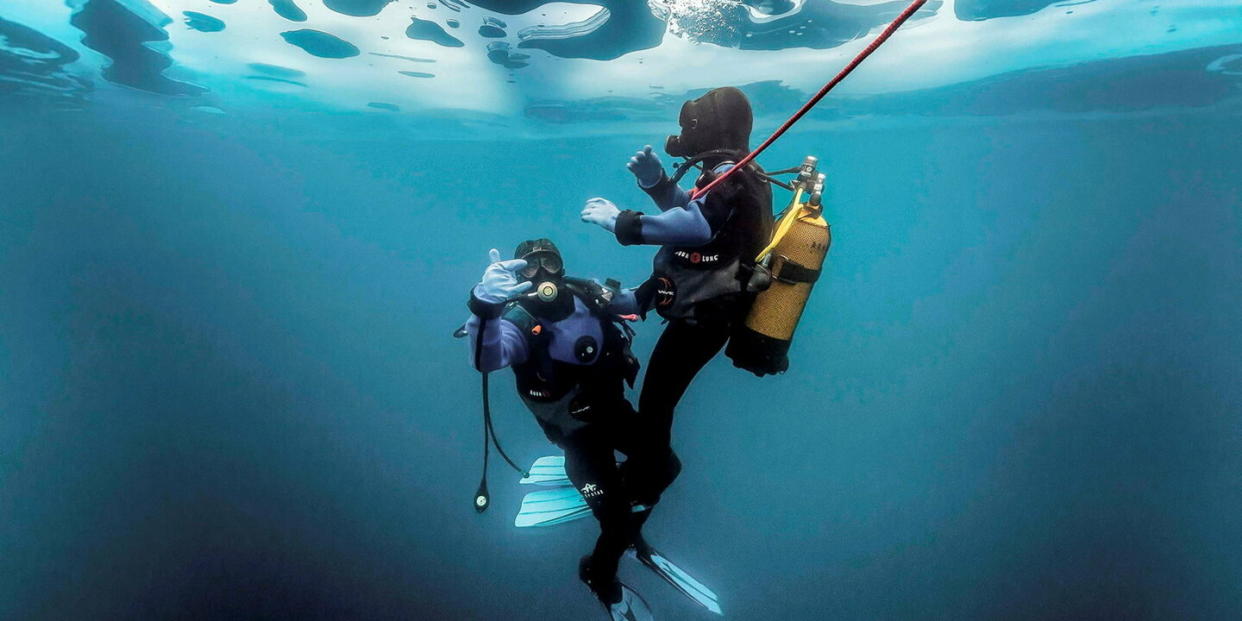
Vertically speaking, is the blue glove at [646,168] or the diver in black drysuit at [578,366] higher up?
the blue glove at [646,168]

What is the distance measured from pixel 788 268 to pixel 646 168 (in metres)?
1.13

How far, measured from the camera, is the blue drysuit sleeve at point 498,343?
3059 mm

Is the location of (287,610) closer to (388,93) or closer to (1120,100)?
(388,93)

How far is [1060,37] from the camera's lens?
380 inches

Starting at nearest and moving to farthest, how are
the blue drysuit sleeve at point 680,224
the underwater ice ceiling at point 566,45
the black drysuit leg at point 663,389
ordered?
1. the blue drysuit sleeve at point 680,224
2. the black drysuit leg at point 663,389
3. the underwater ice ceiling at point 566,45

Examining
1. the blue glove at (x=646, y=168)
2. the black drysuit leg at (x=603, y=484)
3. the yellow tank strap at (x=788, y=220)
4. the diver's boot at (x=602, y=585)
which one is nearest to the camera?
the yellow tank strap at (x=788, y=220)

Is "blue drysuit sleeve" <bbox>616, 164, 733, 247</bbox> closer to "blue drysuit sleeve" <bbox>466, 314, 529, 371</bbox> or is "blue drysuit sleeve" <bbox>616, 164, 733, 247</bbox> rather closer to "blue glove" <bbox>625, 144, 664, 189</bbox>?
"blue glove" <bbox>625, 144, 664, 189</bbox>

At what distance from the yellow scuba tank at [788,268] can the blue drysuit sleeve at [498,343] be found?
5.09 feet

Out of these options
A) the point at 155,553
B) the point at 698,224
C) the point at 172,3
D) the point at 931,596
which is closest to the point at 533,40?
the point at 172,3

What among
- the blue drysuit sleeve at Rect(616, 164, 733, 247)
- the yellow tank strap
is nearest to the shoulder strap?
the blue drysuit sleeve at Rect(616, 164, 733, 247)

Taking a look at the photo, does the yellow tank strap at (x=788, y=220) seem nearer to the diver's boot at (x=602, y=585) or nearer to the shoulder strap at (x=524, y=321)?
the shoulder strap at (x=524, y=321)

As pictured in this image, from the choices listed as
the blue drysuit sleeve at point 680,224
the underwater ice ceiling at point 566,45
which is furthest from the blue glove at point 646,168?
the underwater ice ceiling at point 566,45

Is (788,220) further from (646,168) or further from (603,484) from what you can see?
(603,484)

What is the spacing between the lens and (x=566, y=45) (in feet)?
34.6
